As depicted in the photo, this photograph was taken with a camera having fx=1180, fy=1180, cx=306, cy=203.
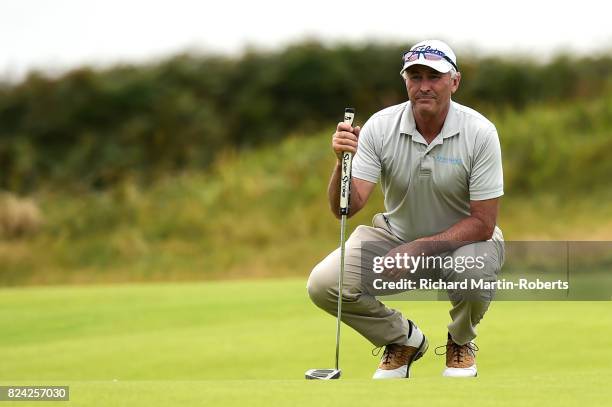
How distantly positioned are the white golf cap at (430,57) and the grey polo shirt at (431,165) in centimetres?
22

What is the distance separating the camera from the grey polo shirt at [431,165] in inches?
196

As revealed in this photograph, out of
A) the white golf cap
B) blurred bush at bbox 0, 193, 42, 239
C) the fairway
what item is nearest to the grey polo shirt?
the white golf cap

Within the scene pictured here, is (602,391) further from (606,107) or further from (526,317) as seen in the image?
(606,107)

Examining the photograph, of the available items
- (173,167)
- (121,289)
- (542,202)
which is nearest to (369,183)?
(121,289)

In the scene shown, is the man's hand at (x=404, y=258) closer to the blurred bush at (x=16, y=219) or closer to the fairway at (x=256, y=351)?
the fairway at (x=256, y=351)

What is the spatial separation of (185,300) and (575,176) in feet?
37.9

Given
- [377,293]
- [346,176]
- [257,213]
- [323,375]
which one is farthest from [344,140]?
[257,213]

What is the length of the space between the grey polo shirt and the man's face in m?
0.08

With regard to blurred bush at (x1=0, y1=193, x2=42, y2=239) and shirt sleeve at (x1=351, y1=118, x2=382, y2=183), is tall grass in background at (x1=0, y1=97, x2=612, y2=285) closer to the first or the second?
blurred bush at (x1=0, y1=193, x2=42, y2=239)

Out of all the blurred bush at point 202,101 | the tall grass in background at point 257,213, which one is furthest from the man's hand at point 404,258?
the blurred bush at point 202,101

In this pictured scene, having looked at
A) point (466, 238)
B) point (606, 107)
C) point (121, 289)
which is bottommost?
point (121, 289)

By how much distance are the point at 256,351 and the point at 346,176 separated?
2.21 metres

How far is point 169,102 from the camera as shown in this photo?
23719 mm

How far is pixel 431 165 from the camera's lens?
5008 mm
